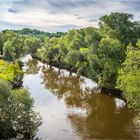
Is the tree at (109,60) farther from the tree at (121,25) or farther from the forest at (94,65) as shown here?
the tree at (121,25)

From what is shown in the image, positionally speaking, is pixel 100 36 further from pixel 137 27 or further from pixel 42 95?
pixel 42 95

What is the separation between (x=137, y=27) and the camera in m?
71.1

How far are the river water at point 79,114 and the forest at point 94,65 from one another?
2.16 m

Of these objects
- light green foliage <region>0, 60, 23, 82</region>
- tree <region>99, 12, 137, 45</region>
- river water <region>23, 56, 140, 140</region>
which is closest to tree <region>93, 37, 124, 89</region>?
river water <region>23, 56, 140, 140</region>

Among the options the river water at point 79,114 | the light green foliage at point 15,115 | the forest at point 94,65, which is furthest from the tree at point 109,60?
the light green foliage at point 15,115

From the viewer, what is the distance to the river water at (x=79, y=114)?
38.1 metres

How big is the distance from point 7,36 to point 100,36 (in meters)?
74.9

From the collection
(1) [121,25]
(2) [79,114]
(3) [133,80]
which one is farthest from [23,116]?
(1) [121,25]

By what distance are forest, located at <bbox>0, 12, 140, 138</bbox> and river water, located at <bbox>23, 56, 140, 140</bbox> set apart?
2.16 metres

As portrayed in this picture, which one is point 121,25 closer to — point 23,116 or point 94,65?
point 94,65

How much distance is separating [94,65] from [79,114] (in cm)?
1669

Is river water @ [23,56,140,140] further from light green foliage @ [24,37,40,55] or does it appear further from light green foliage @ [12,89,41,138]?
light green foliage @ [24,37,40,55]

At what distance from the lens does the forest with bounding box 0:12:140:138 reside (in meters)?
34.4

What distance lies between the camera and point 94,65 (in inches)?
2416
